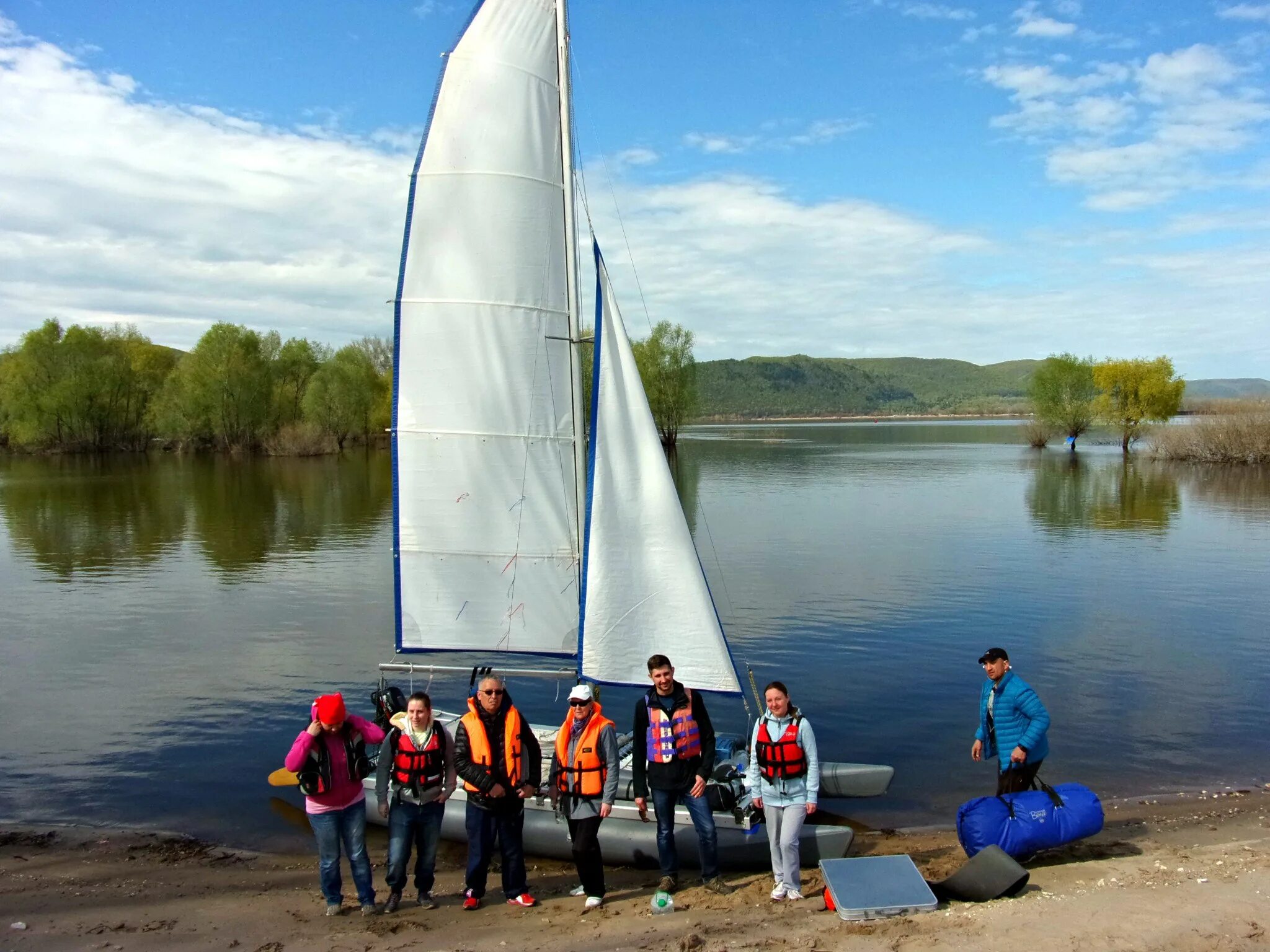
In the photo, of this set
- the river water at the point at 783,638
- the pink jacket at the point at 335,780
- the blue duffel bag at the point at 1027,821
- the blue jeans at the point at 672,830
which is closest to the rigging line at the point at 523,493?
the river water at the point at 783,638

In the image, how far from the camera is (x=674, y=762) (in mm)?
7738

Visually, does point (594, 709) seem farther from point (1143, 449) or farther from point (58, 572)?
point (1143, 449)

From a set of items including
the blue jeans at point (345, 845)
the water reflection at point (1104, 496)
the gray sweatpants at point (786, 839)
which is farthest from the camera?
the water reflection at point (1104, 496)

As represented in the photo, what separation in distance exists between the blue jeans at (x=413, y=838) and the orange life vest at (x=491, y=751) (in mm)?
493

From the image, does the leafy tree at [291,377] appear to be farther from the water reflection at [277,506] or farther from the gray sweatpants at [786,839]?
the gray sweatpants at [786,839]

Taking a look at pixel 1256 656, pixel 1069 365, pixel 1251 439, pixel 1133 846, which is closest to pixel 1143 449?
pixel 1069 365

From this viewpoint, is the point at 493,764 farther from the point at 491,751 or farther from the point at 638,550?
the point at 638,550

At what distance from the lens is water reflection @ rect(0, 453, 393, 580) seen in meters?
29.3

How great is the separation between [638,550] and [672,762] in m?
2.44

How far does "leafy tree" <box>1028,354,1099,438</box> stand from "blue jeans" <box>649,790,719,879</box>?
87.0 metres

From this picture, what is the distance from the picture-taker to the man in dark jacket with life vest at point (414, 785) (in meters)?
7.39

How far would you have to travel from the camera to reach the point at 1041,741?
8625 mm

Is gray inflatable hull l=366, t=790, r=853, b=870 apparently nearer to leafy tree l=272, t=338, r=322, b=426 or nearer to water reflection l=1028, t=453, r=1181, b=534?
water reflection l=1028, t=453, r=1181, b=534

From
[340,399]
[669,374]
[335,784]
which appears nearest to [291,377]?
[340,399]
